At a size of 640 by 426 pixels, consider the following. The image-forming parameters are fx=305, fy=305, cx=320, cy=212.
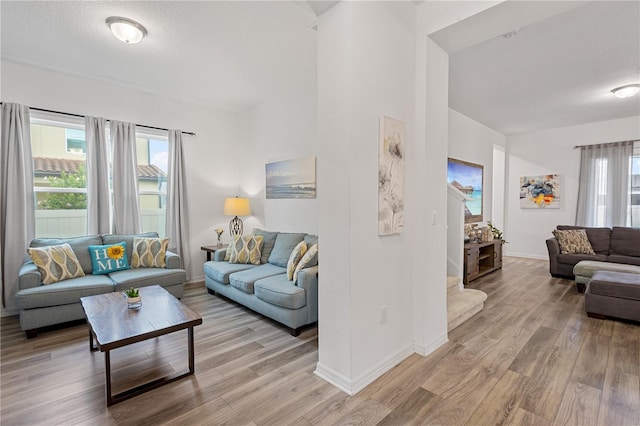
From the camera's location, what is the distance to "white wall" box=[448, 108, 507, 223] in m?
5.38

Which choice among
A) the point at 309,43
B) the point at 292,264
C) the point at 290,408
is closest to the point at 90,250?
the point at 292,264

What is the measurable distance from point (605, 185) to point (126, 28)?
7969 mm

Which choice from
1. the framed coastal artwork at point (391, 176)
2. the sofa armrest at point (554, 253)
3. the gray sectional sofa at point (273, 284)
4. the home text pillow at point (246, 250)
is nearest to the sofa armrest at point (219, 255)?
A: the gray sectional sofa at point (273, 284)

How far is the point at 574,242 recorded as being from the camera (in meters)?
5.09

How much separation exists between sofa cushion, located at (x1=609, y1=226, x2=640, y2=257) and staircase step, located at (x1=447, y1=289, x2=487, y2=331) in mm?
3068

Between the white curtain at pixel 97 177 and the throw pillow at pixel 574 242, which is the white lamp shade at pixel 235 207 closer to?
the white curtain at pixel 97 177

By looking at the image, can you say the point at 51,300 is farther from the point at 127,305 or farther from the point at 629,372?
the point at 629,372

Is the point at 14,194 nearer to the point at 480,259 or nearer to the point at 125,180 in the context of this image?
the point at 125,180

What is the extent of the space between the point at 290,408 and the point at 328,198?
4.54ft

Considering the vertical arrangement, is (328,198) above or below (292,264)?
above

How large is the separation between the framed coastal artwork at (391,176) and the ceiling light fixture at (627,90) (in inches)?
156

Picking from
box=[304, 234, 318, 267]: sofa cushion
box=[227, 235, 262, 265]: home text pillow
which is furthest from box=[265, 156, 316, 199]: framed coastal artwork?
box=[227, 235, 262, 265]: home text pillow

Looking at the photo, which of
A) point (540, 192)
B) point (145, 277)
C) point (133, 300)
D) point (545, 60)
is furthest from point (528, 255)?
point (133, 300)

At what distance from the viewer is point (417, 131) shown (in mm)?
2520
